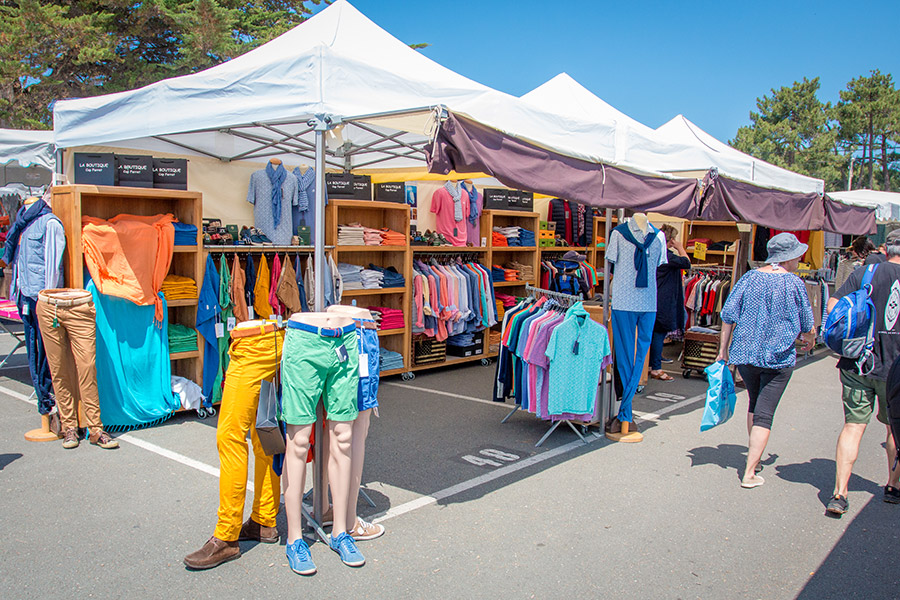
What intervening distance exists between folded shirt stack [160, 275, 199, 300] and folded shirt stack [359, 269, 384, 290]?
2.10m

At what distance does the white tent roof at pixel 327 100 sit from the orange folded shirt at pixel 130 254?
0.77 meters

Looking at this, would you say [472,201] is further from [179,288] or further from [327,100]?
[327,100]

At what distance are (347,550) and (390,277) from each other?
195 inches

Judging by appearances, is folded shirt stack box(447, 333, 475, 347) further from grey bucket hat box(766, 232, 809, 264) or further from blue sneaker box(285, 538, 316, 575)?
blue sneaker box(285, 538, 316, 575)

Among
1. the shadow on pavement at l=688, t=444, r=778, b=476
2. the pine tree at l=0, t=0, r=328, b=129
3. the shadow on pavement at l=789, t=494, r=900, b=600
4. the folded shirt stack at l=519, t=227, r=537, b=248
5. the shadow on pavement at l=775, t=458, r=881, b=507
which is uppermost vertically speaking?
the pine tree at l=0, t=0, r=328, b=129

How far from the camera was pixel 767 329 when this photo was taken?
469cm

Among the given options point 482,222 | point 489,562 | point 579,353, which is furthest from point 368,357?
point 482,222

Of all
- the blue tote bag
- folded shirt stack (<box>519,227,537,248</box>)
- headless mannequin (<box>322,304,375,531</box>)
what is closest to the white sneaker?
headless mannequin (<box>322,304,375,531</box>)

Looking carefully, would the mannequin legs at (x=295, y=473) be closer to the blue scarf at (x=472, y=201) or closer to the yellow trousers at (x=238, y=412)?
the yellow trousers at (x=238, y=412)

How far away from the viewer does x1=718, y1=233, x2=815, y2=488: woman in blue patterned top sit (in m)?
4.66

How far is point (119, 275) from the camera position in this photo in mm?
5742

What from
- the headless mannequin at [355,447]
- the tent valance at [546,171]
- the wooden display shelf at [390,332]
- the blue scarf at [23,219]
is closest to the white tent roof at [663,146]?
the tent valance at [546,171]

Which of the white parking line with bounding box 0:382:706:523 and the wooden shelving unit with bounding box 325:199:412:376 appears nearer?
the white parking line with bounding box 0:382:706:523

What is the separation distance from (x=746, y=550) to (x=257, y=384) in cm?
294
